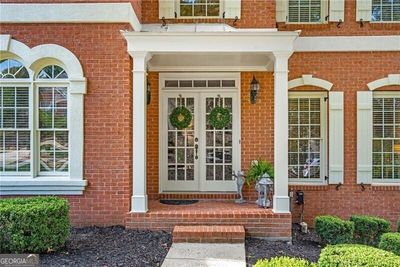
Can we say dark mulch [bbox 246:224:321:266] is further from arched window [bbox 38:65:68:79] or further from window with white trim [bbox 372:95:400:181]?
arched window [bbox 38:65:68:79]

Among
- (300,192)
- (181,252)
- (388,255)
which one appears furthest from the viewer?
(300,192)

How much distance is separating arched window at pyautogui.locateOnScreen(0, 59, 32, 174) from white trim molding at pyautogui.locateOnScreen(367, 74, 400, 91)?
7034 millimetres

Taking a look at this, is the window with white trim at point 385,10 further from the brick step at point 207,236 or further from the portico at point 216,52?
the brick step at point 207,236

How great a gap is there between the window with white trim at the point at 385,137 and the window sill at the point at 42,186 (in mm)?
6242

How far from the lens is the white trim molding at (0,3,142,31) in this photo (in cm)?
665

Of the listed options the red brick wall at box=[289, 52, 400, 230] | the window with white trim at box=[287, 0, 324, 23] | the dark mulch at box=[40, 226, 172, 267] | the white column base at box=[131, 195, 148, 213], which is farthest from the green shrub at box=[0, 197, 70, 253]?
the window with white trim at box=[287, 0, 324, 23]

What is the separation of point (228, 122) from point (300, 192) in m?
2.20

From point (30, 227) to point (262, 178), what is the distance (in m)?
4.14

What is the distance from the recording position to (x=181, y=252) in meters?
5.57

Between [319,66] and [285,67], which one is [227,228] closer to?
[285,67]

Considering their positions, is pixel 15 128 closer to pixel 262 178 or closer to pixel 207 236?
pixel 207 236

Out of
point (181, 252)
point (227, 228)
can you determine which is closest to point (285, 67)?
point (227, 228)

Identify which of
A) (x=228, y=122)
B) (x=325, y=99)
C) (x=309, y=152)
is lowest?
(x=309, y=152)

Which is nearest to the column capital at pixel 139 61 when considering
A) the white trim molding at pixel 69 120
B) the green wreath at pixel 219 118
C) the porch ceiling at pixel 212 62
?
the porch ceiling at pixel 212 62
